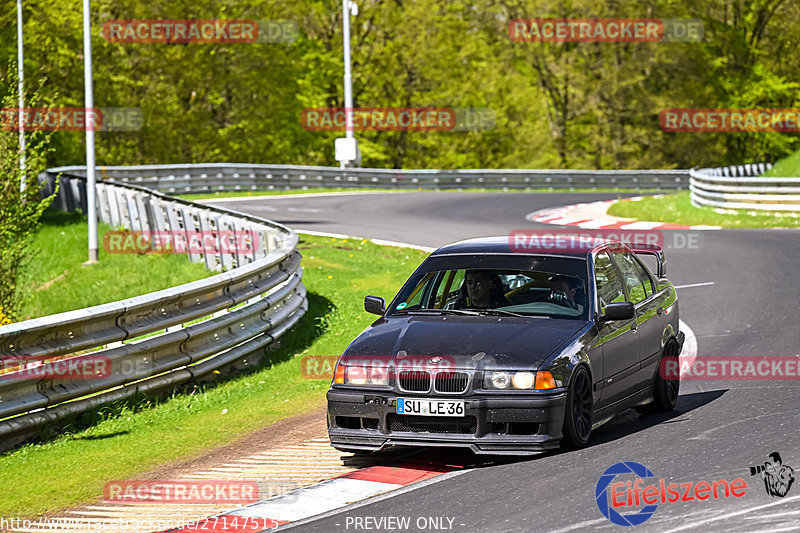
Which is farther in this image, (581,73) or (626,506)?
(581,73)

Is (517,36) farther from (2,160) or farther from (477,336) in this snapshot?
(477,336)

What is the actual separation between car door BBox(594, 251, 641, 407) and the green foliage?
9397 millimetres

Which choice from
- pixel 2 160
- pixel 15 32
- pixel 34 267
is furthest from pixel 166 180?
pixel 2 160

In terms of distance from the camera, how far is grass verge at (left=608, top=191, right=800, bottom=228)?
27266 mm

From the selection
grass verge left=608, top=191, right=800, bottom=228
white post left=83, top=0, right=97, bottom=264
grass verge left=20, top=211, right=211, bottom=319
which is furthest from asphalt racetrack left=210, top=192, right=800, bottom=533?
white post left=83, top=0, right=97, bottom=264

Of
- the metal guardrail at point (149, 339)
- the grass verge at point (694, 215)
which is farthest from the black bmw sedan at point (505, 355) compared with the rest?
the grass verge at point (694, 215)

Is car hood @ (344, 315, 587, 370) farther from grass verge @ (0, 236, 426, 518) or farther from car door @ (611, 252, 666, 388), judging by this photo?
grass verge @ (0, 236, 426, 518)

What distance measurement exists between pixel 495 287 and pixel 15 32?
139 feet

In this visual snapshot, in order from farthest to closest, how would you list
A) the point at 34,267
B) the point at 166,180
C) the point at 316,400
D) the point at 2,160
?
the point at 166,180 → the point at 34,267 → the point at 2,160 → the point at 316,400

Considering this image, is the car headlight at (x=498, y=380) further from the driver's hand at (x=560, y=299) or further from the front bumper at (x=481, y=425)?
the driver's hand at (x=560, y=299)

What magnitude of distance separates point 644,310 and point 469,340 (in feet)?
6.98

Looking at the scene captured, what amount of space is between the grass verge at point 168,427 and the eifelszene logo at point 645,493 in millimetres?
3210

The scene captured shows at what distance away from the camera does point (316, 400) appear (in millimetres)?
10609

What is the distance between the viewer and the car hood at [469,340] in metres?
7.81
